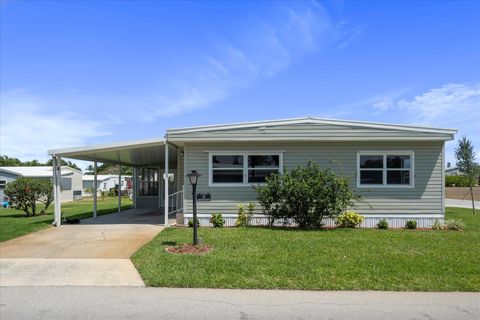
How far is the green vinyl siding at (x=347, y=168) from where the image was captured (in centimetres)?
1326

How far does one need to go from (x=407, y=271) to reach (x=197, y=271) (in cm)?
349

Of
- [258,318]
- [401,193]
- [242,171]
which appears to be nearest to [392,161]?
[401,193]

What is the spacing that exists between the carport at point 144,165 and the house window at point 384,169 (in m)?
6.07

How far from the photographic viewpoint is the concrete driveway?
6852mm

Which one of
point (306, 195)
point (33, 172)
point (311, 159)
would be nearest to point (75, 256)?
point (306, 195)

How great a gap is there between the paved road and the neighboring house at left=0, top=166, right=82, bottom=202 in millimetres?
28349

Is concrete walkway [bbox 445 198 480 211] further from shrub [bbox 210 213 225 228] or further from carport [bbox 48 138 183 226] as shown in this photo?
shrub [bbox 210 213 225 228]

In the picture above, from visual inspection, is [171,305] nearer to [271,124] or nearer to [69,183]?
[271,124]

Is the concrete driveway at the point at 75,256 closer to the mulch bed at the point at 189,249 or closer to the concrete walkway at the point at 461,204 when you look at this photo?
the mulch bed at the point at 189,249

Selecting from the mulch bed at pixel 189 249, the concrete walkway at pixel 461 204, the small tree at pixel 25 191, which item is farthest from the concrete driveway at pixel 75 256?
the concrete walkway at pixel 461 204

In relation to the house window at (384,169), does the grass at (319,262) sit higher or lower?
lower

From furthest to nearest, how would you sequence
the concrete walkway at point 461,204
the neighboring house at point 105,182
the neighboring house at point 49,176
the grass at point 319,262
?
Result: the neighboring house at point 105,182
the neighboring house at point 49,176
the concrete walkway at point 461,204
the grass at point 319,262

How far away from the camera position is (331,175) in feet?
40.4

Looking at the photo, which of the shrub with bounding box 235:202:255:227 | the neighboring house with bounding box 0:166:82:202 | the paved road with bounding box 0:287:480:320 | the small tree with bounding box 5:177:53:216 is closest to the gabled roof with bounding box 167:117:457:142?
the shrub with bounding box 235:202:255:227
